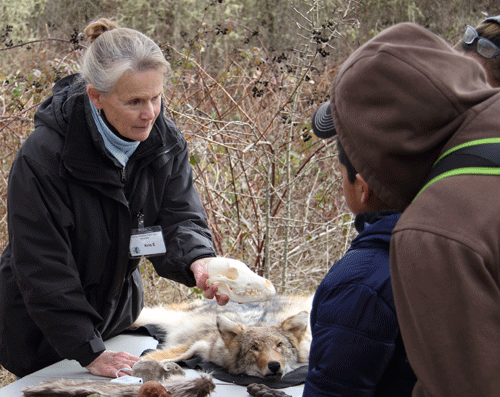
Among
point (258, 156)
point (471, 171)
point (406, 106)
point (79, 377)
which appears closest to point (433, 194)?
point (471, 171)

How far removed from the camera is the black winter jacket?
2.44 m

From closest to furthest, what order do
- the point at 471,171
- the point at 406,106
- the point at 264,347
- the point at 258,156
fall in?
the point at 471,171, the point at 406,106, the point at 264,347, the point at 258,156

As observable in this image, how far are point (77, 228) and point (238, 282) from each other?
764 mm

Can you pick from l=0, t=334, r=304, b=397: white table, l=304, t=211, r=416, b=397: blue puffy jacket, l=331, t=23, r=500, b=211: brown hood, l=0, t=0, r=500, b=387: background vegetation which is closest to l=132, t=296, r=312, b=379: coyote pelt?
l=0, t=334, r=304, b=397: white table

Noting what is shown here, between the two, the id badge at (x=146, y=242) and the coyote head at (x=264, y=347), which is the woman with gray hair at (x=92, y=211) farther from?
the coyote head at (x=264, y=347)

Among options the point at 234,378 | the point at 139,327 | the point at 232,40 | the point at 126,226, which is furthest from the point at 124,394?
the point at 232,40

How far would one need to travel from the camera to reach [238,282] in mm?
2557

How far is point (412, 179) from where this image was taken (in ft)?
3.86

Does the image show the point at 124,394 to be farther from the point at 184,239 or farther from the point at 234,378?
the point at 184,239

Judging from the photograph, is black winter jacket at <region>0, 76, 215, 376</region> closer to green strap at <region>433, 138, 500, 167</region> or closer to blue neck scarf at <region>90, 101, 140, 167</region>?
blue neck scarf at <region>90, 101, 140, 167</region>

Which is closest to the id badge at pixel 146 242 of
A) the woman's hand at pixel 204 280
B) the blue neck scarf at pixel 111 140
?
the woman's hand at pixel 204 280

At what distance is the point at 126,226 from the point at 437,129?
1.82 m

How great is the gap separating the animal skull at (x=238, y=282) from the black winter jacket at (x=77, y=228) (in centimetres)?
18

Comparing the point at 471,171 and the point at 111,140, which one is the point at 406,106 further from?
the point at 111,140
